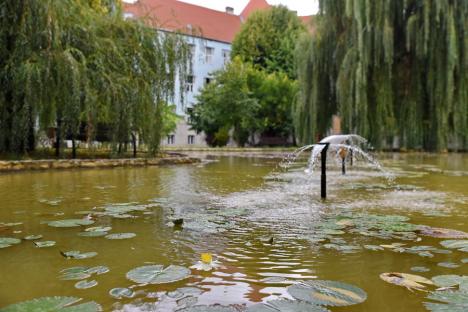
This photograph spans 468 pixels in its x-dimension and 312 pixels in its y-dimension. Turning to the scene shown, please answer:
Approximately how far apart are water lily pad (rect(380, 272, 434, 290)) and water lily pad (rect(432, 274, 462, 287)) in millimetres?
36

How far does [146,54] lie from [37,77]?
3.46 metres

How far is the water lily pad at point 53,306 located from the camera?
6.56 ft

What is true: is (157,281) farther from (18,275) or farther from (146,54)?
(146,54)

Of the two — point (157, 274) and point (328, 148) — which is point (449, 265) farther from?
point (328, 148)

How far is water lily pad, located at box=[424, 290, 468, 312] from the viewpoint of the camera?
2047mm

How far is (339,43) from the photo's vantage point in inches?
631

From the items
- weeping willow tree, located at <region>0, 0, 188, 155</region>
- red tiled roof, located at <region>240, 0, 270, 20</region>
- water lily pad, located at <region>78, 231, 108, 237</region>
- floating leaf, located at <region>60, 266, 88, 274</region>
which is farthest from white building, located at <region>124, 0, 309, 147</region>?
floating leaf, located at <region>60, 266, 88, 274</region>

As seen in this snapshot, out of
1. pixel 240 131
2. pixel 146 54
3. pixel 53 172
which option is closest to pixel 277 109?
pixel 240 131

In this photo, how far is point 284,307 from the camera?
6.72ft

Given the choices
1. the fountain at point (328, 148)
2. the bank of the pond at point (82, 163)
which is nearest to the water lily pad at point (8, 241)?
the fountain at point (328, 148)

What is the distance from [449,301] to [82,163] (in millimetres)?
9514

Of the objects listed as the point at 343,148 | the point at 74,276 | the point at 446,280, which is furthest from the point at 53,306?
the point at 343,148

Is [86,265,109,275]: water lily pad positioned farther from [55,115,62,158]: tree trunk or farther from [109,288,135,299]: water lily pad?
[55,115,62,158]: tree trunk

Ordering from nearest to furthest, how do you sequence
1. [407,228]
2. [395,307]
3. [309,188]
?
[395,307] < [407,228] < [309,188]
